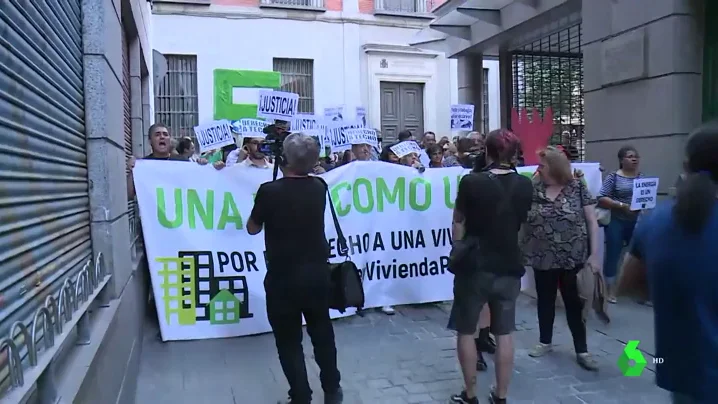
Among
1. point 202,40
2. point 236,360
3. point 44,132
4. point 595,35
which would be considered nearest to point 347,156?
point 595,35

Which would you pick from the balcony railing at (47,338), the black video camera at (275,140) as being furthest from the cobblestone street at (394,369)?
the black video camera at (275,140)

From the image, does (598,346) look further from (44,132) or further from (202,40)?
(202,40)

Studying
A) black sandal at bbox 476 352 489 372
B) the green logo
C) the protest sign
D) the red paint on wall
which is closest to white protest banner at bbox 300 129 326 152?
the protest sign

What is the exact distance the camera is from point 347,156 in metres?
9.62

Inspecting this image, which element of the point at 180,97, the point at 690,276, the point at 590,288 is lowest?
the point at 590,288

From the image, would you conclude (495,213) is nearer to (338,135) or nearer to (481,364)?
(481,364)

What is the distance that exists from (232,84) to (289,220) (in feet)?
19.3

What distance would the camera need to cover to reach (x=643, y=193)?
277 inches

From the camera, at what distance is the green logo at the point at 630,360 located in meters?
5.23

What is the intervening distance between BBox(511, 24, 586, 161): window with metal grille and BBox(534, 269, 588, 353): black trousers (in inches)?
296

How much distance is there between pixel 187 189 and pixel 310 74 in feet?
47.4

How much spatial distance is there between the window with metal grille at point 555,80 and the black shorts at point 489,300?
8.82 m

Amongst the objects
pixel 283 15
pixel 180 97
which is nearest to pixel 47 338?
pixel 180 97

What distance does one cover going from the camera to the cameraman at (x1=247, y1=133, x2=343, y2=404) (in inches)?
159
